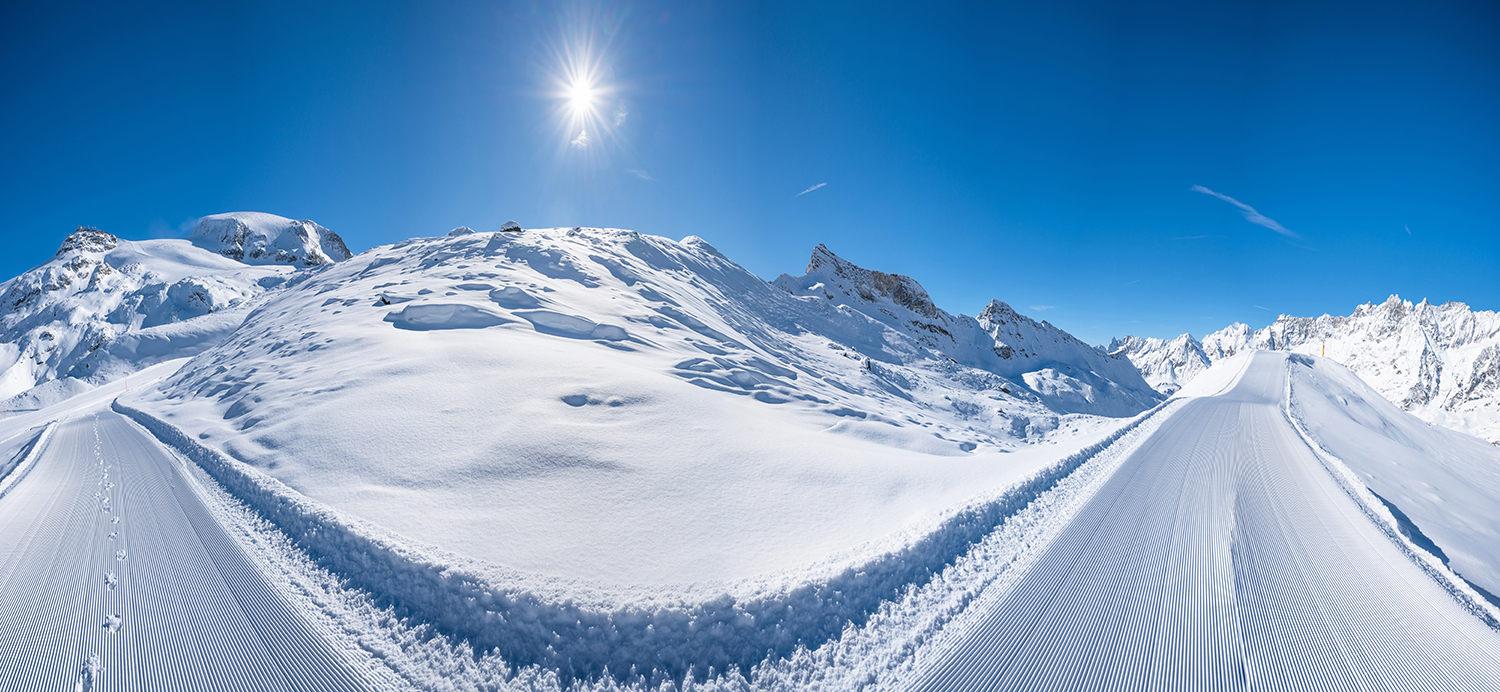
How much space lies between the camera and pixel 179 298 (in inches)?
2180

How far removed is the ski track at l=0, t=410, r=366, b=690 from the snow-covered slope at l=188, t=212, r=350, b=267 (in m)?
113

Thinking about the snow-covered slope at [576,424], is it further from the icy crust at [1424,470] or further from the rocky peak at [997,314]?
the rocky peak at [997,314]

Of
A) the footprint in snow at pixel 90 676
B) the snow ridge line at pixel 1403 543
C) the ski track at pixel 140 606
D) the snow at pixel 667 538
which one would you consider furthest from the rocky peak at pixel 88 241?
the snow ridge line at pixel 1403 543

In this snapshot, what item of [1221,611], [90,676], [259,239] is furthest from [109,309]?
[1221,611]

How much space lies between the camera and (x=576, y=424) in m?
6.46

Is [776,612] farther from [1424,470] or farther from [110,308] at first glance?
[110,308]

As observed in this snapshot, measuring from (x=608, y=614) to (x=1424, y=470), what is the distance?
16857mm

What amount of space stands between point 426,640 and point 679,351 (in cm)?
978

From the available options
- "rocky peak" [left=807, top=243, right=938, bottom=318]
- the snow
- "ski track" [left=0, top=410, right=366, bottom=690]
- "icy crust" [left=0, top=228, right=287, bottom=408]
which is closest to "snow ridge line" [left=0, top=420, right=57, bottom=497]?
the snow

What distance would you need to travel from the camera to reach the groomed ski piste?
115 inches

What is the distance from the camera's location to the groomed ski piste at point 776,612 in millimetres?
2934

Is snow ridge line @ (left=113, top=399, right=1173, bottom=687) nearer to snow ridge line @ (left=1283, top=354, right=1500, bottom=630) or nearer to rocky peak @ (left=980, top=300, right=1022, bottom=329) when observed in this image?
snow ridge line @ (left=1283, top=354, right=1500, bottom=630)

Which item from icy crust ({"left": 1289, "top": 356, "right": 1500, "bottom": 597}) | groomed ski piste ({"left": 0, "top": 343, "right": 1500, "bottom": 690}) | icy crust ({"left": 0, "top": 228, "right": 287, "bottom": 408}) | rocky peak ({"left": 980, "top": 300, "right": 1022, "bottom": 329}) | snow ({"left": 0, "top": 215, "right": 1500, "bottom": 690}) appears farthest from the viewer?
rocky peak ({"left": 980, "top": 300, "right": 1022, "bottom": 329})

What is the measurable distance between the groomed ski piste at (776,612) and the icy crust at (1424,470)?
1.70 ft
